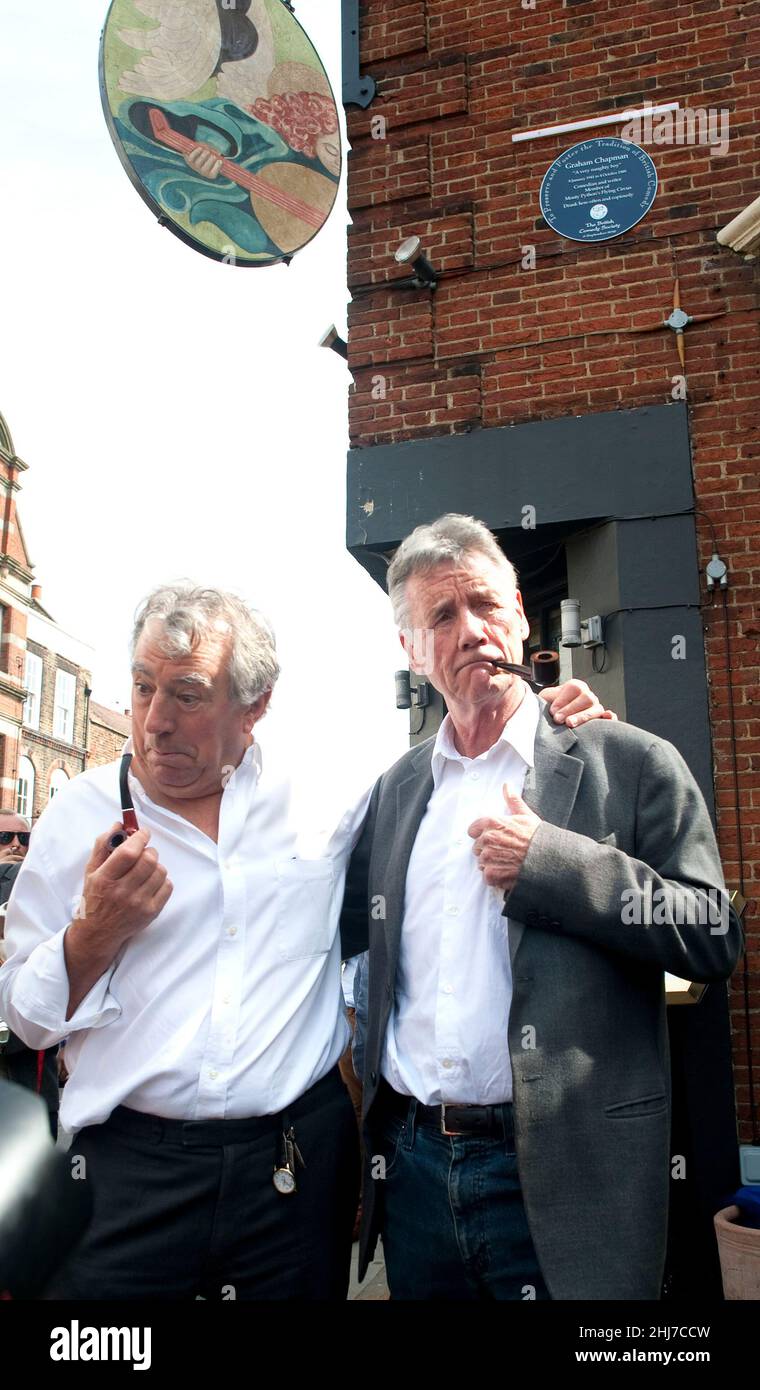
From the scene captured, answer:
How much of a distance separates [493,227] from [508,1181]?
544 cm

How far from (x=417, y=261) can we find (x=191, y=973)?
4924mm

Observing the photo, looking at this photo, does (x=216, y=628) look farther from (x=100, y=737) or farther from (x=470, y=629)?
(x=100, y=737)

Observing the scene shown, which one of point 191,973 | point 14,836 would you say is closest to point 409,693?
point 14,836

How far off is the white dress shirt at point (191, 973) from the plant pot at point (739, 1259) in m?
2.15

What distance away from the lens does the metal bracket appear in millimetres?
6074

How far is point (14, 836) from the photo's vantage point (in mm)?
5668

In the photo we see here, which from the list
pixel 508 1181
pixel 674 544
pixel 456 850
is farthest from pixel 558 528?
pixel 508 1181

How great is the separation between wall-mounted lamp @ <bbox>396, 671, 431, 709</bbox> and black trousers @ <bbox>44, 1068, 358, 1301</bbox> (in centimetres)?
445

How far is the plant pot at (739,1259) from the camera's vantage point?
10.4 ft

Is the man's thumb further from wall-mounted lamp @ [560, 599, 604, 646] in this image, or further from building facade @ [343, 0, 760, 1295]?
wall-mounted lamp @ [560, 599, 604, 646]

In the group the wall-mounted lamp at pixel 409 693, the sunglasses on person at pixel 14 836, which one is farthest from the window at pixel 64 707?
the wall-mounted lamp at pixel 409 693

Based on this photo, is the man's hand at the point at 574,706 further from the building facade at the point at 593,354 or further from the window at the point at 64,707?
the window at the point at 64,707

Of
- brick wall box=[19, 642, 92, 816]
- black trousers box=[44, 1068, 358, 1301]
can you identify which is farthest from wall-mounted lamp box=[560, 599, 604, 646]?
brick wall box=[19, 642, 92, 816]
